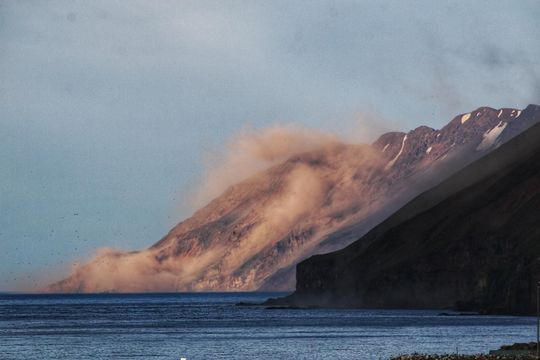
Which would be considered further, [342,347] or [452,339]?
[452,339]

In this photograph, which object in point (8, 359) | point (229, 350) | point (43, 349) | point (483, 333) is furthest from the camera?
point (483, 333)

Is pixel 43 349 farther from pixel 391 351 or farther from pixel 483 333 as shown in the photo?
pixel 483 333

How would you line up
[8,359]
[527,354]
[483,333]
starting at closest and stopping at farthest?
[527,354] → [8,359] → [483,333]

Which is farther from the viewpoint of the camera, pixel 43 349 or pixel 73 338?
pixel 73 338

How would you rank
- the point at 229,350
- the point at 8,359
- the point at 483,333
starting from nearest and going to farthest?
the point at 8,359, the point at 229,350, the point at 483,333

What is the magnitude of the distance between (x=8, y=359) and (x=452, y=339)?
63558 mm

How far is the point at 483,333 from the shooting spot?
192 metres

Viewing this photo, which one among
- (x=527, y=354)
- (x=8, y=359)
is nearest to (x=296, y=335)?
(x=8, y=359)

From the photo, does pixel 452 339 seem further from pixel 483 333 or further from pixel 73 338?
pixel 73 338

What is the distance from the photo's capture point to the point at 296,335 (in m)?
197

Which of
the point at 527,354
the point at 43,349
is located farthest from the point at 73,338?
the point at 527,354

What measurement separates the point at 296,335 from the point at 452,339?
99.1 ft

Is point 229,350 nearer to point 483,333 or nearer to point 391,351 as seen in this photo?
point 391,351

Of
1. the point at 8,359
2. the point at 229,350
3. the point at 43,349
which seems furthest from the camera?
the point at 43,349
